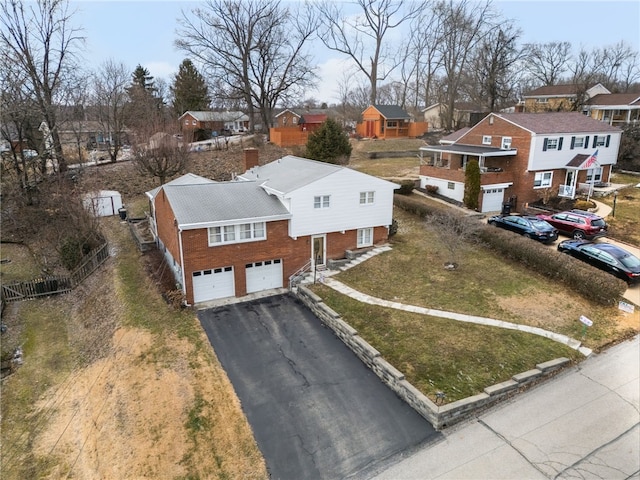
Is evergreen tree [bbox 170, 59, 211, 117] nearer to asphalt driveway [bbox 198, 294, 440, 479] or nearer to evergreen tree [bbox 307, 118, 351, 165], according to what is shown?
evergreen tree [bbox 307, 118, 351, 165]

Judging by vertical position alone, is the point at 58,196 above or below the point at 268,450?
above

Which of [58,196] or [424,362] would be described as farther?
[58,196]

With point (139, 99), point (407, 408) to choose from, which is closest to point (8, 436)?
point (407, 408)

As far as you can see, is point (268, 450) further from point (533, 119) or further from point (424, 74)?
point (424, 74)

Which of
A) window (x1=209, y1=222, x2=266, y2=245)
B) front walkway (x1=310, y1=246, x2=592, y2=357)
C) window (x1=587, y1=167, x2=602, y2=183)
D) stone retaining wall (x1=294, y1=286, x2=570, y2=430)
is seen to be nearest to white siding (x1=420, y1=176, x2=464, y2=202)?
window (x1=587, y1=167, x2=602, y2=183)

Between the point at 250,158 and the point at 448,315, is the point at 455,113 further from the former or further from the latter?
the point at 448,315

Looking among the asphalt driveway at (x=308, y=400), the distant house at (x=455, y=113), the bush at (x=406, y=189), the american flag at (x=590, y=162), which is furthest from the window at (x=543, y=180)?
the distant house at (x=455, y=113)

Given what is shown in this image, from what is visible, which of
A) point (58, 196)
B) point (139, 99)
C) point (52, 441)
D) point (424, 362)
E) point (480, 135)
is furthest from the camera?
point (139, 99)

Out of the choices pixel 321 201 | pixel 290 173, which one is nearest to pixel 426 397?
pixel 321 201
